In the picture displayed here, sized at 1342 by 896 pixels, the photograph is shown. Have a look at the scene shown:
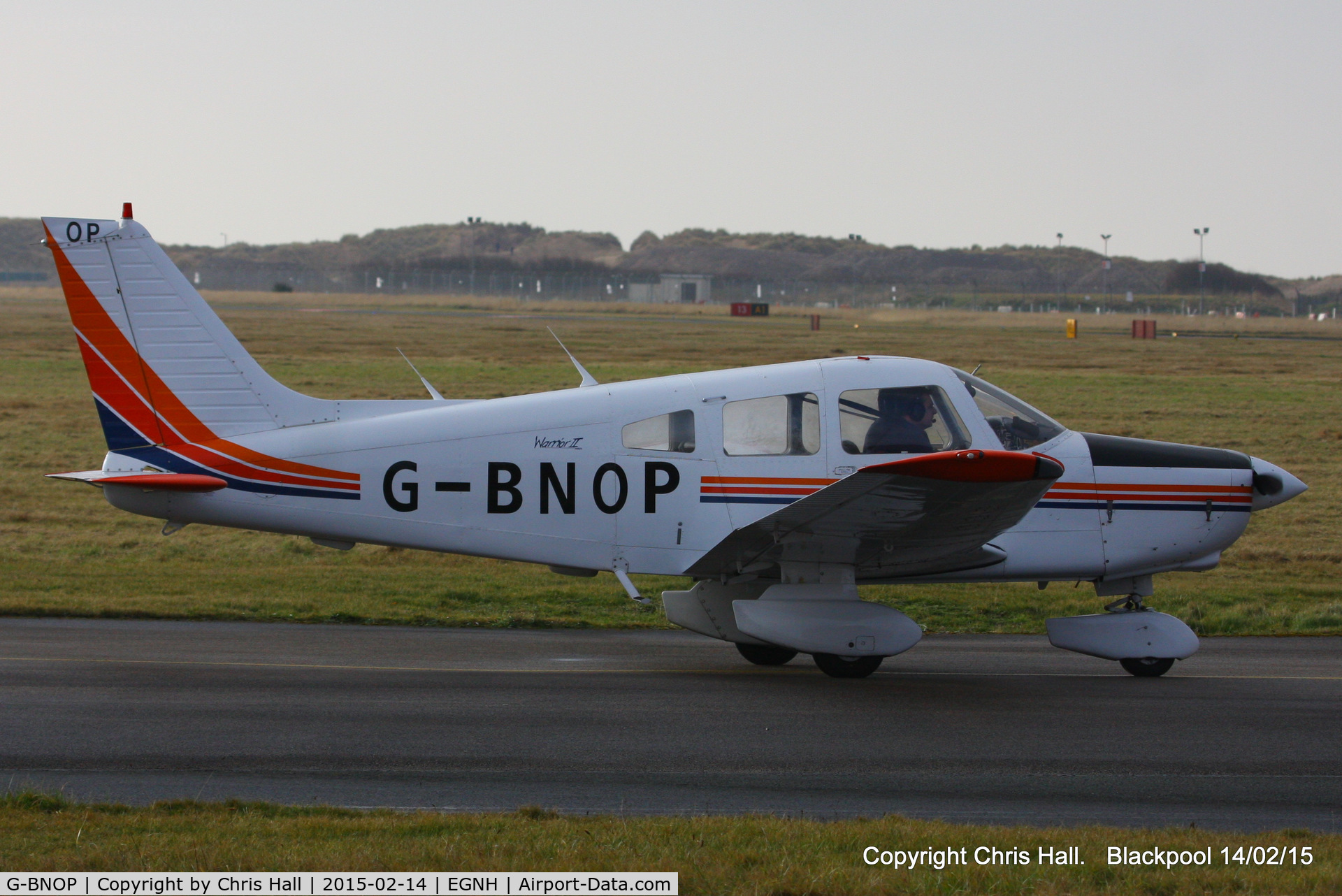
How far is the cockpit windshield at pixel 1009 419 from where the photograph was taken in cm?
1023

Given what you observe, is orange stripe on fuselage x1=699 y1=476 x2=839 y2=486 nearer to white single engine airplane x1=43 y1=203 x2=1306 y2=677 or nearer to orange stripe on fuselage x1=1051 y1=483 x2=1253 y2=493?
white single engine airplane x1=43 y1=203 x2=1306 y2=677

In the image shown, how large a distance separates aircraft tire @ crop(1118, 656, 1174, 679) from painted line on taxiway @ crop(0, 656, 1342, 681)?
0.15 meters

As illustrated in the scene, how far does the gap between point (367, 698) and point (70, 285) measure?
13.8 ft

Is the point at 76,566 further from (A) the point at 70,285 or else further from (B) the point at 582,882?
(B) the point at 582,882

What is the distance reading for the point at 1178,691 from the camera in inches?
389

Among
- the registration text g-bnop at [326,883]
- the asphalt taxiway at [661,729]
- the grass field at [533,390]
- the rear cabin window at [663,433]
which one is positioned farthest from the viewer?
the grass field at [533,390]

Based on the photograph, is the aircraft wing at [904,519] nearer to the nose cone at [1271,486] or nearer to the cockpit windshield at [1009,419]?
the cockpit windshield at [1009,419]

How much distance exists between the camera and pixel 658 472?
1015 centimetres

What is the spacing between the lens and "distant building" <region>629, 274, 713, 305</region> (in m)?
131

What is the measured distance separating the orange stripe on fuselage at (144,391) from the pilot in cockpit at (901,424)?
4.16 meters

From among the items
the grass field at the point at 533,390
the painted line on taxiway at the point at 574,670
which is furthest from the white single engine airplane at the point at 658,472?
the grass field at the point at 533,390

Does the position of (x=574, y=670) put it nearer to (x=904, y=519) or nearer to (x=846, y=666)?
(x=846, y=666)

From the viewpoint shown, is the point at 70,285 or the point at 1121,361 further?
the point at 1121,361

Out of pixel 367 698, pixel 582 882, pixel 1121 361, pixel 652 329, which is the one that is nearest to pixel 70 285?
pixel 367 698
